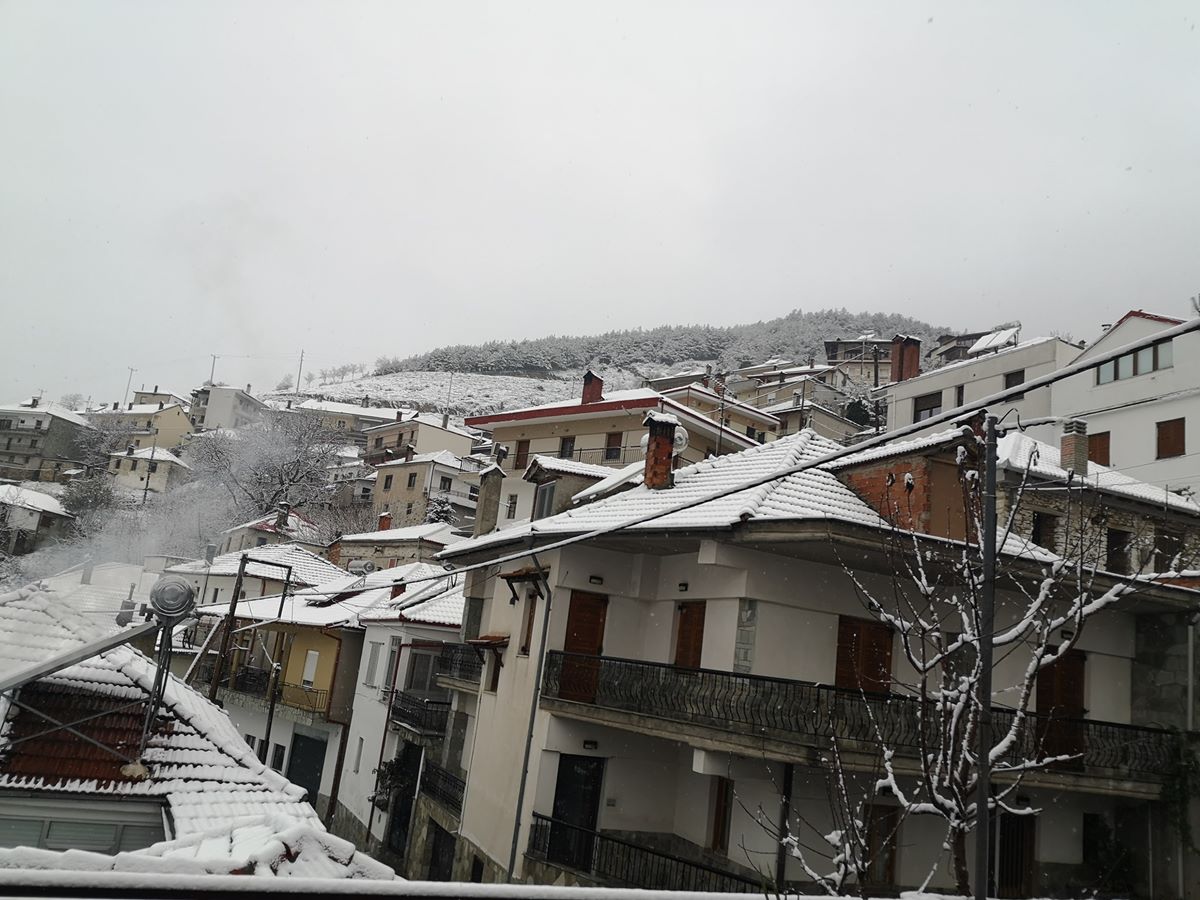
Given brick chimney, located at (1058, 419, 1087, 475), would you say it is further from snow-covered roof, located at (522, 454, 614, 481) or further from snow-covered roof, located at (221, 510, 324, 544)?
snow-covered roof, located at (221, 510, 324, 544)

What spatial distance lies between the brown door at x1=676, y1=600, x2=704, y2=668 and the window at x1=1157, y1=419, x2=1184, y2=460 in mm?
20609

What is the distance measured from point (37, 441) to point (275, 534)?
16125 millimetres

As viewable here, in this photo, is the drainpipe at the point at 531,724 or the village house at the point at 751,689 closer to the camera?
the village house at the point at 751,689

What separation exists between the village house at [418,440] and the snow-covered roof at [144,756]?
5778 centimetres

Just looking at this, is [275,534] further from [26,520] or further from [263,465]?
[263,465]

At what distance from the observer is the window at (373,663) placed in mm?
28094

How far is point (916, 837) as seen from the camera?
1414cm

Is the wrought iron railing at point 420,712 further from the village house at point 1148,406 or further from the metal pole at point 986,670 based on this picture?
the village house at point 1148,406

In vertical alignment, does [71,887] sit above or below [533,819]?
above

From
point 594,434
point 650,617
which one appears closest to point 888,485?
point 650,617

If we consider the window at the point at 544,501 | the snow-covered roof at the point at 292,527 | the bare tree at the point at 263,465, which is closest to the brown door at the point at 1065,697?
the window at the point at 544,501

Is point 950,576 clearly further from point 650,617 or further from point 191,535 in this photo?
point 191,535

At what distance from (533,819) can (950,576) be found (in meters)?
8.39

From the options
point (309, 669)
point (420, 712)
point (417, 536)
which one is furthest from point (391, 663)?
point (417, 536)
